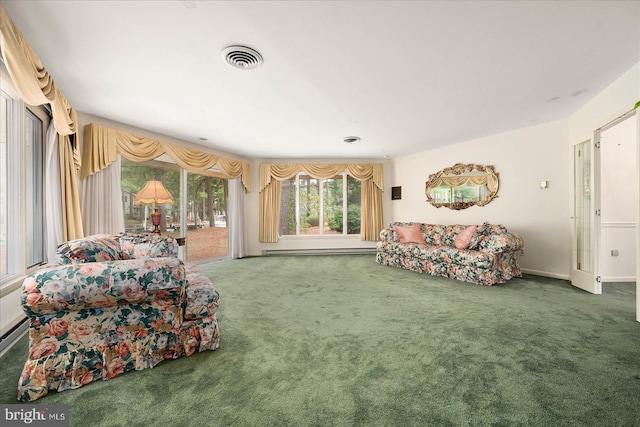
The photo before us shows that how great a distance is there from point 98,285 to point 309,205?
5.17 metres

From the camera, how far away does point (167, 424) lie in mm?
1214

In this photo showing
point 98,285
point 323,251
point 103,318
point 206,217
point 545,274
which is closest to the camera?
point 98,285

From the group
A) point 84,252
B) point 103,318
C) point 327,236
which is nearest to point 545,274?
point 327,236

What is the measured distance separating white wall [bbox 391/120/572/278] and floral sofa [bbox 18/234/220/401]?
4767 mm

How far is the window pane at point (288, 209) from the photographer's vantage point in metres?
Result: 6.42

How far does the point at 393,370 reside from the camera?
5.34 feet

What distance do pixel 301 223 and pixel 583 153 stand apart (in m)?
5.05

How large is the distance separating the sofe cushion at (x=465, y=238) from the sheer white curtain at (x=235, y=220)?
14.1 feet

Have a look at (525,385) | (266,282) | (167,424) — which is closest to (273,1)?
(167,424)

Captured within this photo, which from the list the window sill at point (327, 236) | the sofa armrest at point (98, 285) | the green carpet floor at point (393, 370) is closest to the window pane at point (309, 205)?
the window sill at point (327, 236)

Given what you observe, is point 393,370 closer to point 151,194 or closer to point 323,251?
point 151,194

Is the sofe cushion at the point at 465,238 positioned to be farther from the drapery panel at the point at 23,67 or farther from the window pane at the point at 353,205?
the drapery panel at the point at 23,67

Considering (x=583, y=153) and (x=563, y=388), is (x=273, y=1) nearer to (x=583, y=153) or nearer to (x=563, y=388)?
(x=563, y=388)

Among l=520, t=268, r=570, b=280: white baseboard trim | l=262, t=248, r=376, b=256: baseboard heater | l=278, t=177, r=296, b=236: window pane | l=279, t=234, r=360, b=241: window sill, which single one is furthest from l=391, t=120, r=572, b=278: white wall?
l=278, t=177, r=296, b=236: window pane
